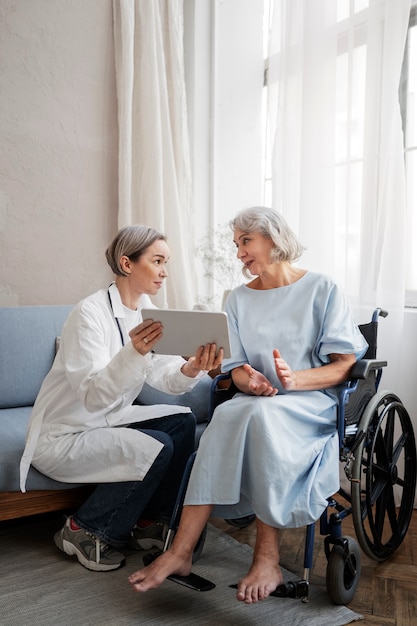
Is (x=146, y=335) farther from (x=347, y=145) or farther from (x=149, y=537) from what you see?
(x=347, y=145)

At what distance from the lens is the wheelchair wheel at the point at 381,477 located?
6.11ft

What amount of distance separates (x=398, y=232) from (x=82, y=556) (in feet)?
5.22

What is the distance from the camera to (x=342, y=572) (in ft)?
5.85

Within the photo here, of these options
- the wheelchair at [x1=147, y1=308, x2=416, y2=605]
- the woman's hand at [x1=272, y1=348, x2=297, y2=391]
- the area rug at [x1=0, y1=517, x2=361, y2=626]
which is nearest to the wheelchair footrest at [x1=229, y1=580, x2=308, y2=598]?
the wheelchair at [x1=147, y1=308, x2=416, y2=605]

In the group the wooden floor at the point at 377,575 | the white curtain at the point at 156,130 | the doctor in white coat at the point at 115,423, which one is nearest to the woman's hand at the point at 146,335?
the doctor in white coat at the point at 115,423

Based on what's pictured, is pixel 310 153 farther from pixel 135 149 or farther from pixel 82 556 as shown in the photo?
pixel 82 556

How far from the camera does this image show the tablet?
178cm

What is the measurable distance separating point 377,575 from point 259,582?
519mm

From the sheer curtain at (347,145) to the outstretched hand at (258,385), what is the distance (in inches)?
29.8

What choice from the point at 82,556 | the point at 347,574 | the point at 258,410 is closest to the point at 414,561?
the point at 347,574

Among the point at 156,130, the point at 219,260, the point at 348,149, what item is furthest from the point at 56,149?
the point at 348,149

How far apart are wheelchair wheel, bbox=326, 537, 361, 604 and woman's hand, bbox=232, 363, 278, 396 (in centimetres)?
46

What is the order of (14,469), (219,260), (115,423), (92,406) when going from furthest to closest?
(219,260) < (115,423) < (14,469) < (92,406)

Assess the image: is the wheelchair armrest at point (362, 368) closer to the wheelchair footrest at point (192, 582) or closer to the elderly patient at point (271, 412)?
the elderly patient at point (271, 412)
